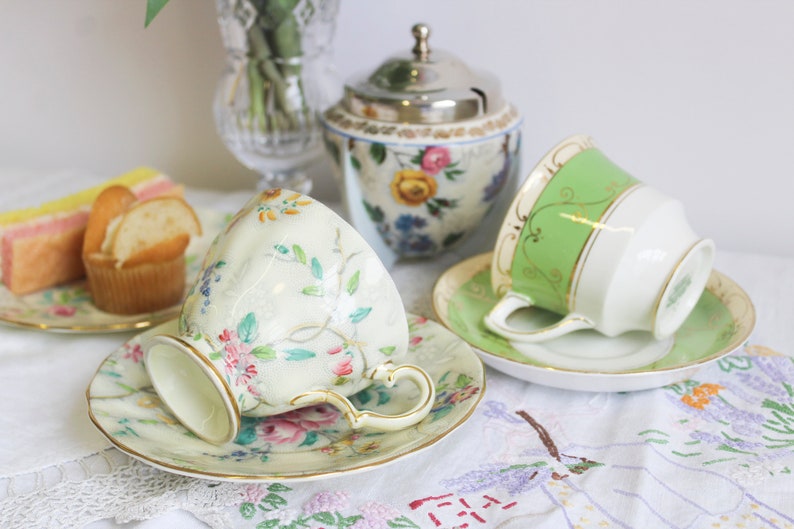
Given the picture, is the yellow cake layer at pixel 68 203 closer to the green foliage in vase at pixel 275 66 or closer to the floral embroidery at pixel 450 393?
the green foliage in vase at pixel 275 66

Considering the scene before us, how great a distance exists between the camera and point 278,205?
612mm

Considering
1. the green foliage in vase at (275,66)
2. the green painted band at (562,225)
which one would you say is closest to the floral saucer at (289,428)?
the green painted band at (562,225)

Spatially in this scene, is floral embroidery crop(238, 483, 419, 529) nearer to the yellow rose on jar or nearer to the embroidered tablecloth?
the embroidered tablecloth

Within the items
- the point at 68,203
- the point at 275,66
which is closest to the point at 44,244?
the point at 68,203

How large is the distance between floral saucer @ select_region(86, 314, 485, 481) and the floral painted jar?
19 centimetres

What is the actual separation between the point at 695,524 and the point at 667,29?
0.58 m

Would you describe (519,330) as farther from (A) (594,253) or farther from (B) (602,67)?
(B) (602,67)

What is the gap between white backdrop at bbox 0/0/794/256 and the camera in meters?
0.89

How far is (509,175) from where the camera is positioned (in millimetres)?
872

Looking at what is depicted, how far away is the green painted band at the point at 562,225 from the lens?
2.33 ft

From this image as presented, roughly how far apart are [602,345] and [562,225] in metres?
0.12

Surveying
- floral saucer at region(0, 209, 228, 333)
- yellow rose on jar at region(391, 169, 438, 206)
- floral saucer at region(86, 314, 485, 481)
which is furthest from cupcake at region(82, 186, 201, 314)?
yellow rose on jar at region(391, 169, 438, 206)

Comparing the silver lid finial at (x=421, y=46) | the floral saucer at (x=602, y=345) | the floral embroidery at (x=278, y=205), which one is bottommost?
the floral saucer at (x=602, y=345)

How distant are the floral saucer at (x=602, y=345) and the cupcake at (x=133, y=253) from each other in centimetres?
27
